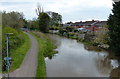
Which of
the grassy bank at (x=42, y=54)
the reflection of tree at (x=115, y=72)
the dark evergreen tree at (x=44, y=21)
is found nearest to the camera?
the grassy bank at (x=42, y=54)

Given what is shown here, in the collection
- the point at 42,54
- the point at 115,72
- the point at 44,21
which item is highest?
the point at 44,21

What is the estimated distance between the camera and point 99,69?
14625 mm

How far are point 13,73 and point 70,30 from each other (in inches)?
1538

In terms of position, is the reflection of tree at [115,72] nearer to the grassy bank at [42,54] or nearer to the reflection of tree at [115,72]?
the reflection of tree at [115,72]

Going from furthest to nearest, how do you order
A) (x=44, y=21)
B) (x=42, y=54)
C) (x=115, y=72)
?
(x=44, y=21), (x=42, y=54), (x=115, y=72)

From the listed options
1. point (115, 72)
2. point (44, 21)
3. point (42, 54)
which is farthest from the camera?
point (44, 21)

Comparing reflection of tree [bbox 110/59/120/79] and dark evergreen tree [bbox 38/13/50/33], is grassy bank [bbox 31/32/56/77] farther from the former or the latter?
dark evergreen tree [bbox 38/13/50/33]

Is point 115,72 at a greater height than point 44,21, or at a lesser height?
lesser

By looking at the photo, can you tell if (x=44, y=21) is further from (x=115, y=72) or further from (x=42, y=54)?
(x=115, y=72)

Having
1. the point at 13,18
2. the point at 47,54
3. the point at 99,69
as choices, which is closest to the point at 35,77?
the point at 99,69

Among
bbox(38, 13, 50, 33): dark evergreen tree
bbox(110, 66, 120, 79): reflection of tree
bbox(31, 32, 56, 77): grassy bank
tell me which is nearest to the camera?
bbox(31, 32, 56, 77): grassy bank

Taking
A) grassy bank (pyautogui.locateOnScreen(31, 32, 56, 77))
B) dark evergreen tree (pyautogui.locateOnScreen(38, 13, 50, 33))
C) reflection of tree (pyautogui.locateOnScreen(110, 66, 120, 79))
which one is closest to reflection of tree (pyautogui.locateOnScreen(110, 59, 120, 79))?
reflection of tree (pyautogui.locateOnScreen(110, 66, 120, 79))

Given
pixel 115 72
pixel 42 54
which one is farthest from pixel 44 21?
pixel 115 72

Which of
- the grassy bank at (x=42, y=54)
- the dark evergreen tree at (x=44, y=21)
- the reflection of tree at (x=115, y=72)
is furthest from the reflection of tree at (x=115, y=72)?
the dark evergreen tree at (x=44, y=21)
